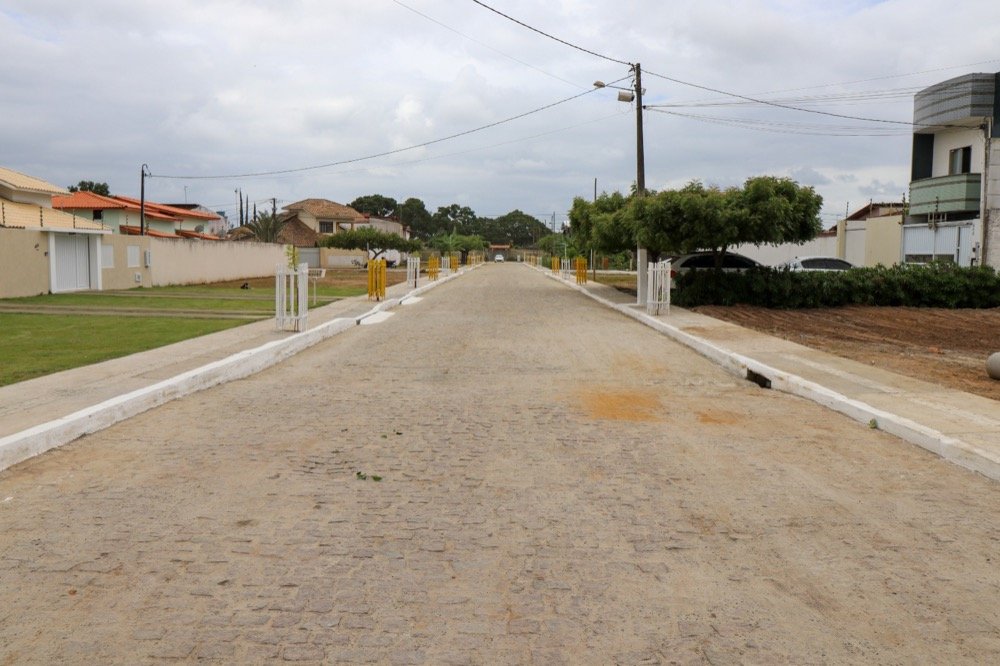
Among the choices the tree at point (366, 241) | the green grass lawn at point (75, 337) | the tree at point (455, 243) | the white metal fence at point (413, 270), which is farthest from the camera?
the tree at point (455, 243)

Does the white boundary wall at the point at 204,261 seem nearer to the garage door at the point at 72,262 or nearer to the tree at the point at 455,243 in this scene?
the garage door at the point at 72,262

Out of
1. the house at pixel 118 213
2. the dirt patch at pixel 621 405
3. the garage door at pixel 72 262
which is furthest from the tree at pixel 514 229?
the dirt patch at pixel 621 405

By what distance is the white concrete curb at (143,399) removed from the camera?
7141 mm

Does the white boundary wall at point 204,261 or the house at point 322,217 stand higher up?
the house at point 322,217

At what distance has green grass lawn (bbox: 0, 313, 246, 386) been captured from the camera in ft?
39.9

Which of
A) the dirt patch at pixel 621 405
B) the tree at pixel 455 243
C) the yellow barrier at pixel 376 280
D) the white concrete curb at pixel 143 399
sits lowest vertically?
the dirt patch at pixel 621 405

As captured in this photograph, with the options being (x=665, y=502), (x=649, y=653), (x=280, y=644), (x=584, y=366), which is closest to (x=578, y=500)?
(x=665, y=502)

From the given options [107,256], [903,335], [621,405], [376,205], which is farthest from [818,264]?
[376,205]

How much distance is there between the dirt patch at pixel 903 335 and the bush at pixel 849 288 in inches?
22.3

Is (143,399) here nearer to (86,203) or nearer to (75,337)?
(75,337)

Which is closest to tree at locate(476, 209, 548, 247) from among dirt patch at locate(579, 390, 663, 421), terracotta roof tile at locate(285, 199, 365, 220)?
terracotta roof tile at locate(285, 199, 365, 220)

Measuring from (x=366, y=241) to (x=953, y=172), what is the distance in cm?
5399

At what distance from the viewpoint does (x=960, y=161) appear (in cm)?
3541

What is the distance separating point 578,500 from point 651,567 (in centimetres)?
129
